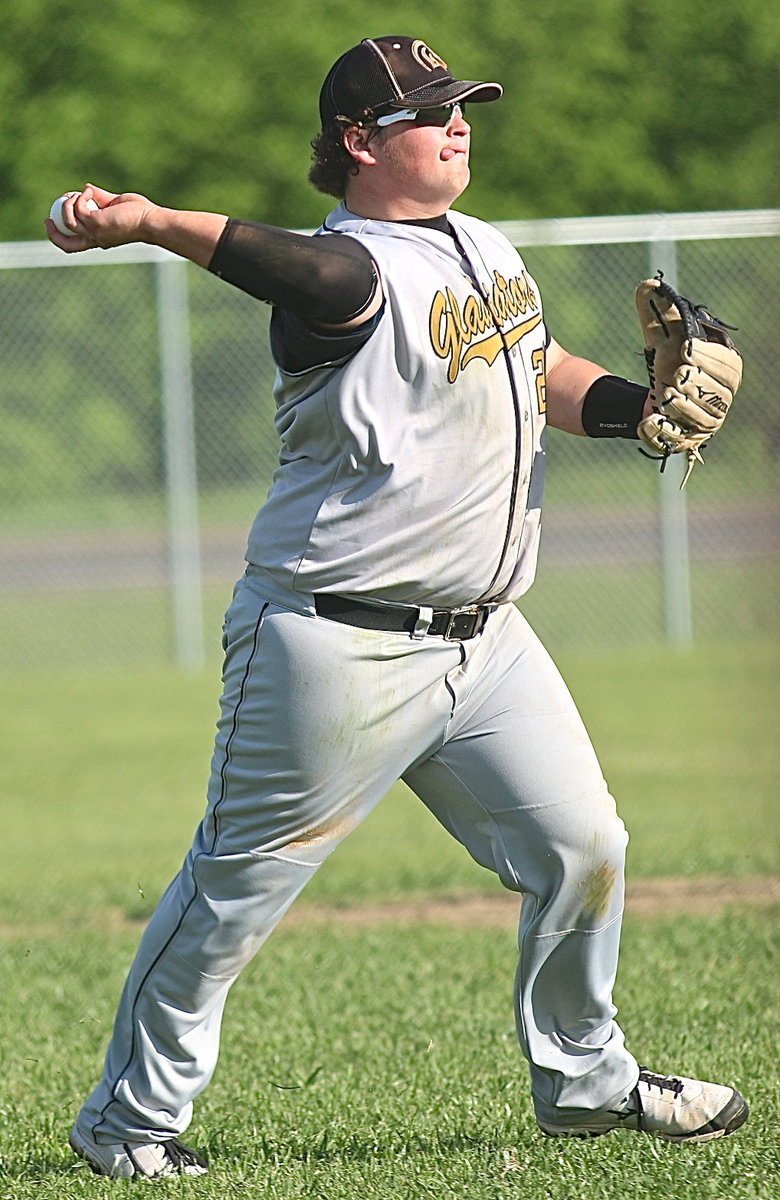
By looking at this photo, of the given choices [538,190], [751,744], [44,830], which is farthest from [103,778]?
[538,190]

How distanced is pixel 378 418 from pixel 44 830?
5.04 metres

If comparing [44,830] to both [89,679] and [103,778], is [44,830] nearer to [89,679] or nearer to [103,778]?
[103,778]

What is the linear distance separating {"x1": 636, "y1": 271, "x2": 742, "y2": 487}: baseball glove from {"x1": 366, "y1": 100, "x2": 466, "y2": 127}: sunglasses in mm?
508

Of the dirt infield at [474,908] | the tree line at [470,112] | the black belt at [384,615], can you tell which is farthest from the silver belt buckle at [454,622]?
the tree line at [470,112]

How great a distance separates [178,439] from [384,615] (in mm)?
8248

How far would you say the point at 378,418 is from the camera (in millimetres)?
3035

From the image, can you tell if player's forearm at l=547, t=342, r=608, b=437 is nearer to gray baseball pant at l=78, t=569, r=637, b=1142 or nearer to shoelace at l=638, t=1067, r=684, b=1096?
gray baseball pant at l=78, t=569, r=637, b=1142

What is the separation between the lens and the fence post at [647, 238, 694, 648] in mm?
11312

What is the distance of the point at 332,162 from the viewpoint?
3295mm

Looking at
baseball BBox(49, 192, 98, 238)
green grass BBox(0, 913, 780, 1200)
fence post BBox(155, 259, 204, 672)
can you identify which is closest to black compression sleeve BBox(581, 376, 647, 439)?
baseball BBox(49, 192, 98, 238)

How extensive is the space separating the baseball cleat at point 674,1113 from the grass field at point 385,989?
46 mm

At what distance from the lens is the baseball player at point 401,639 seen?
3066mm

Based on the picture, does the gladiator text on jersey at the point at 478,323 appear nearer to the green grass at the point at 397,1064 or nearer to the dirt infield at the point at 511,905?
the green grass at the point at 397,1064

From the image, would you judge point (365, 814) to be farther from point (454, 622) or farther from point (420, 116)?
point (420, 116)
